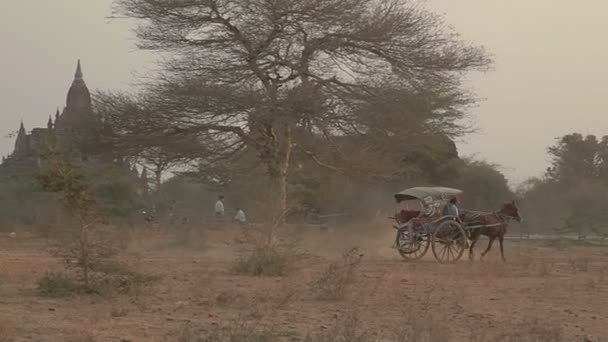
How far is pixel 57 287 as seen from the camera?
12.8 meters

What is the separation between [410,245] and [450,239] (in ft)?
3.34

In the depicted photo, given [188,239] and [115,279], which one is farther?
[188,239]

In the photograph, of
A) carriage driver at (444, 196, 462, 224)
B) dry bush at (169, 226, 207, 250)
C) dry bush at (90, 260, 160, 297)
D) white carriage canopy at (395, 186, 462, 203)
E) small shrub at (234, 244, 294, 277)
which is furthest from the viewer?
dry bush at (169, 226, 207, 250)

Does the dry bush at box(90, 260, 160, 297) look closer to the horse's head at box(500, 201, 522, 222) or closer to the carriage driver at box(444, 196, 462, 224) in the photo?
the carriage driver at box(444, 196, 462, 224)

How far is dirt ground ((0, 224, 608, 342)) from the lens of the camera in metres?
9.58

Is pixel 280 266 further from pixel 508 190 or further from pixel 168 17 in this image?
pixel 508 190

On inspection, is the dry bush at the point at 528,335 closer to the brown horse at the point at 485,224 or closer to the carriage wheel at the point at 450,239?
the carriage wheel at the point at 450,239

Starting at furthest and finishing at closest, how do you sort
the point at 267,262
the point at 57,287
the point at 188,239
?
the point at 188,239, the point at 267,262, the point at 57,287

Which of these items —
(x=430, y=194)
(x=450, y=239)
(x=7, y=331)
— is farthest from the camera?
(x=430, y=194)

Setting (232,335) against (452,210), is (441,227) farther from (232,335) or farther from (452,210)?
(232,335)

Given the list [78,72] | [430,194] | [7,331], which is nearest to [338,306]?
[7,331]

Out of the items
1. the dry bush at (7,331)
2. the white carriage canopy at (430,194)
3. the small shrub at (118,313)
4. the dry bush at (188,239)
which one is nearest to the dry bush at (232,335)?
the dry bush at (7,331)

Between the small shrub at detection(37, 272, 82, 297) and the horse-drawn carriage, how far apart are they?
391 inches

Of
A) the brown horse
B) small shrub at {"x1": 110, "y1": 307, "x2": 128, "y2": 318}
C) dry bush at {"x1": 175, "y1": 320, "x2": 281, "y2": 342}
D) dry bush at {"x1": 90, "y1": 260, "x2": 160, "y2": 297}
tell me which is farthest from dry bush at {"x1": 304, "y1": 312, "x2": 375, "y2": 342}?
→ the brown horse
